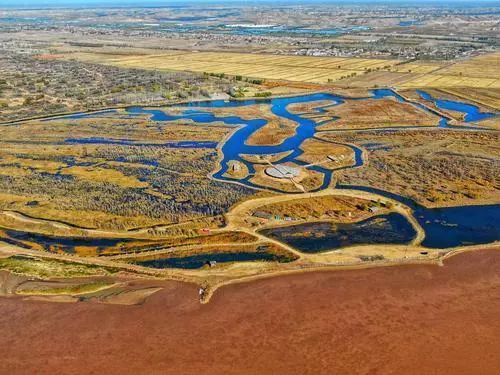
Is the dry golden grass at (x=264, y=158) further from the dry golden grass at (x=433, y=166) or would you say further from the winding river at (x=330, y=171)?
the dry golden grass at (x=433, y=166)

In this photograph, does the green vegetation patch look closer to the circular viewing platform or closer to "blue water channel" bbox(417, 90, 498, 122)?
the circular viewing platform

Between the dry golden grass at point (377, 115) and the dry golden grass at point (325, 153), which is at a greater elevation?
the dry golden grass at point (377, 115)

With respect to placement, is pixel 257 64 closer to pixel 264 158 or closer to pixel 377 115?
pixel 377 115

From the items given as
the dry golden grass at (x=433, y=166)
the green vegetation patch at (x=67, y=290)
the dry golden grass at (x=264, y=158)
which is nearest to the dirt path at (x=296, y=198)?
the dry golden grass at (x=433, y=166)

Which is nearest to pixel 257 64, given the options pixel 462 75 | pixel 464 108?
pixel 462 75

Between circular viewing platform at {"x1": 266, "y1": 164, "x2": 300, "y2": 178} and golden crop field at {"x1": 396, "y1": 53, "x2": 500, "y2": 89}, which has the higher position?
golden crop field at {"x1": 396, "y1": 53, "x2": 500, "y2": 89}

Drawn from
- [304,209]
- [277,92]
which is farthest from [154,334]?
[277,92]

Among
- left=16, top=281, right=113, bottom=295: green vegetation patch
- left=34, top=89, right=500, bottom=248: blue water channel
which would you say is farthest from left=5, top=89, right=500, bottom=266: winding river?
left=16, top=281, right=113, bottom=295: green vegetation patch
